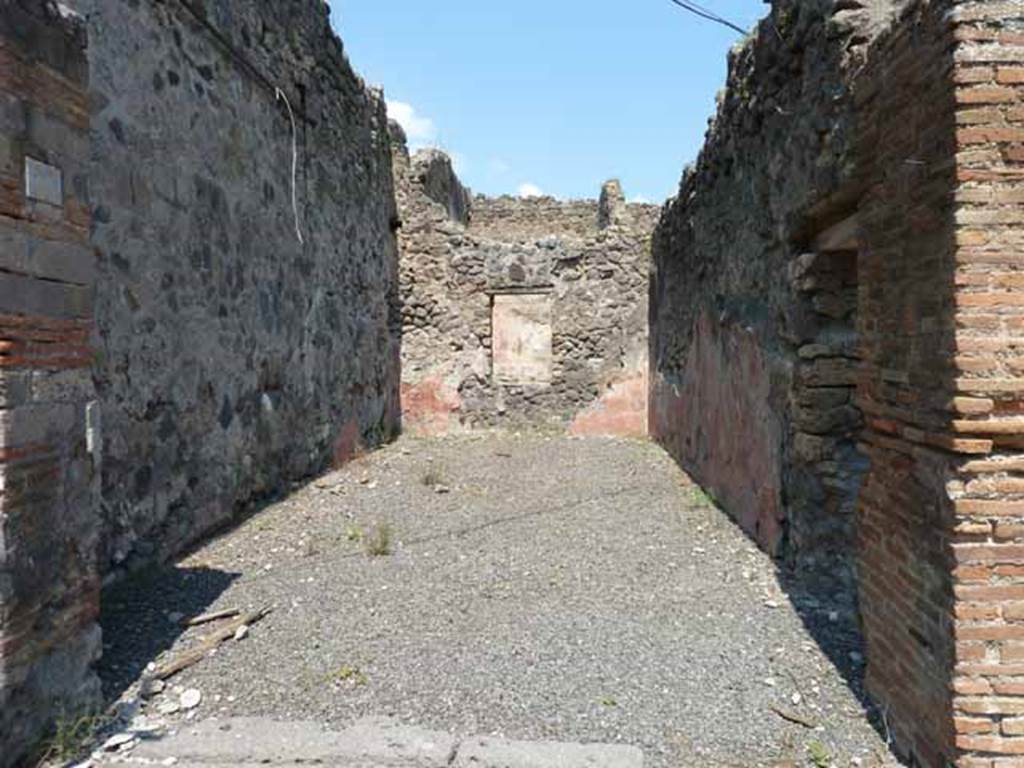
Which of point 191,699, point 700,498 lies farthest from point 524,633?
point 700,498

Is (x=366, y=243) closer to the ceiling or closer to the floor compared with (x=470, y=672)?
closer to the ceiling

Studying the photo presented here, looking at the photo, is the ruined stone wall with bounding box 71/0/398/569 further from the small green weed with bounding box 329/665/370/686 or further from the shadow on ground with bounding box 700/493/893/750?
the shadow on ground with bounding box 700/493/893/750

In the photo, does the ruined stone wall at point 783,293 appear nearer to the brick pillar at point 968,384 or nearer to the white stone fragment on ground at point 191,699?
the brick pillar at point 968,384

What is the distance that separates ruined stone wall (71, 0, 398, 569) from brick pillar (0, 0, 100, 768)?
1.35 meters

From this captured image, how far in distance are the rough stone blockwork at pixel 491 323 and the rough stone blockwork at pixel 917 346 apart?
23.7 ft

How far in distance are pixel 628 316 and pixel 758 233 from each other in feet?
21.5

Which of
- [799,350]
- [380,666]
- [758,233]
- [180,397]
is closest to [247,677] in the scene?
[380,666]

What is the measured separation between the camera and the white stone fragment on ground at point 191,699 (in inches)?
111

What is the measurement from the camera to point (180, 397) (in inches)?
190

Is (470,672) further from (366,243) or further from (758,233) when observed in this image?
(366,243)

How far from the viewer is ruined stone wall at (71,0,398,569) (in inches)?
165

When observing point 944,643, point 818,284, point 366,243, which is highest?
point 366,243

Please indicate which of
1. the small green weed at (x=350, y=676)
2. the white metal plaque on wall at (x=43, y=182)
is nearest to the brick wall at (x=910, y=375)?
the small green weed at (x=350, y=676)

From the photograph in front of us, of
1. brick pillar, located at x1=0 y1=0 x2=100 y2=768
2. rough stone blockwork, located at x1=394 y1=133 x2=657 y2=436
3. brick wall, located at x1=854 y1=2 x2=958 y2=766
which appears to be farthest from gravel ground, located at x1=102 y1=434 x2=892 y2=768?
rough stone blockwork, located at x1=394 y1=133 x2=657 y2=436
